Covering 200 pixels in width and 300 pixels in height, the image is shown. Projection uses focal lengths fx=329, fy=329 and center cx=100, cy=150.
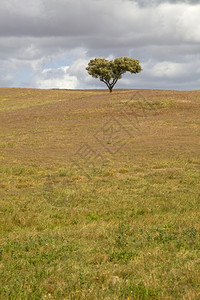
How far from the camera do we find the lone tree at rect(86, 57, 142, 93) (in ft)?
259

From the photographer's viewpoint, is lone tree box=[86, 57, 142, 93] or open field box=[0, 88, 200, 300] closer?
open field box=[0, 88, 200, 300]

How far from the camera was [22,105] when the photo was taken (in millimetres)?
64875

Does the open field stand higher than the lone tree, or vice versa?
the lone tree

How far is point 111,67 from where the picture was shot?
8019cm

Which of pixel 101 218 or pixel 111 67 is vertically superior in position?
pixel 111 67

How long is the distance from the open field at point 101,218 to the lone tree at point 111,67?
4911 centimetres

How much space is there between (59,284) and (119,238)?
251 cm

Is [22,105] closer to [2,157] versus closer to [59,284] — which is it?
[2,157]

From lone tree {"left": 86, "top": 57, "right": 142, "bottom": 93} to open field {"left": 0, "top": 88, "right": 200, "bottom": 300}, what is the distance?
49.1 metres

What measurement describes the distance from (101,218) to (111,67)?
72.9m

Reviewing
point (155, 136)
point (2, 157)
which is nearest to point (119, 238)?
point (2, 157)

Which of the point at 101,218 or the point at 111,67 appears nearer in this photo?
the point at 101,218

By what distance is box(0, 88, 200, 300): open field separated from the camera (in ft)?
19.1

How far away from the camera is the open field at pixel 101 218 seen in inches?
229
